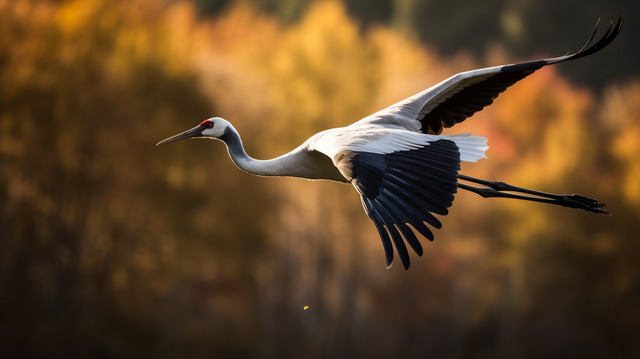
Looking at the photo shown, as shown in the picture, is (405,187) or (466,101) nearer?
(405,187)

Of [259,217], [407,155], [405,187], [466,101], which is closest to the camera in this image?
[405,187]

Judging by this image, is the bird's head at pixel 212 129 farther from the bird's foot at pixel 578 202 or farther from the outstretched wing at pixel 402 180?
the bird's foot at pixel 578 202

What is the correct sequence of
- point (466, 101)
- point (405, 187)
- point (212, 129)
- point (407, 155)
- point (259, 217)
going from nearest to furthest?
1. point (405, 187)
2. point (407, 155)
3. point (212, 129)
4. point (466, 101)
5. point (259, 217)

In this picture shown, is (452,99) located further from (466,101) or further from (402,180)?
(402,180)

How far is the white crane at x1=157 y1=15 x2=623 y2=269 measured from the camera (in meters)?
8.07

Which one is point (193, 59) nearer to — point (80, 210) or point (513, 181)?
point (80, 210)

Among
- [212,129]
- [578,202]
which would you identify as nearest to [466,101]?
[578,202]

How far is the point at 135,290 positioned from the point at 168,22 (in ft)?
29.2

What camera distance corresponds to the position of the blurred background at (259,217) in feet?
88.1

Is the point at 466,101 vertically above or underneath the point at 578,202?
above

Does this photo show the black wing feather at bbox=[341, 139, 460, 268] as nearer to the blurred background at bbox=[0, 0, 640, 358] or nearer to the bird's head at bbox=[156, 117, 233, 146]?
the bird's head at bbox=[156, 117, 233, 146]

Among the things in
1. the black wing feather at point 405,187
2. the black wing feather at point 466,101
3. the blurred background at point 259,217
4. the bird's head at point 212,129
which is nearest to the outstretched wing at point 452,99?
the black wing feather at point 466,101

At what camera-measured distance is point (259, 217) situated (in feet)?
99.3

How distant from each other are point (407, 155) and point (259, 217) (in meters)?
21.9
